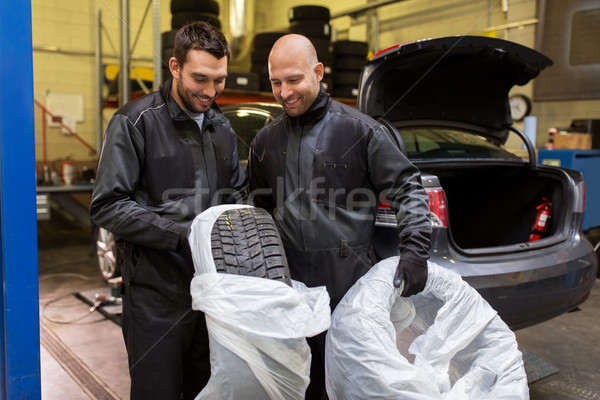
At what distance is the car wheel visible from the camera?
3.91 metres

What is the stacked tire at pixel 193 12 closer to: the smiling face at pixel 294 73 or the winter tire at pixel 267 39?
the winter tire at pixel 267 39

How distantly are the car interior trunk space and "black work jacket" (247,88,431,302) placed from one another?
1.15 m

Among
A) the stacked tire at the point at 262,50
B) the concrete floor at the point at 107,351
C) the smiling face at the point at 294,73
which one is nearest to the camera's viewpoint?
the smiling face at the point at 294,73

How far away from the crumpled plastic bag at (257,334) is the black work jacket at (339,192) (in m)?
0.46

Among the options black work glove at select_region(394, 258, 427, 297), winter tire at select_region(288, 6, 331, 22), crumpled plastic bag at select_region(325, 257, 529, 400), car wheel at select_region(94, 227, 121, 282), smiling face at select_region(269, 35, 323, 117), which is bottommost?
car wheel at select_region(94, 227, 121, 282)

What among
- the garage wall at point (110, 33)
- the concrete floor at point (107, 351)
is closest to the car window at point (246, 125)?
the concrete floor at point (107, 351)

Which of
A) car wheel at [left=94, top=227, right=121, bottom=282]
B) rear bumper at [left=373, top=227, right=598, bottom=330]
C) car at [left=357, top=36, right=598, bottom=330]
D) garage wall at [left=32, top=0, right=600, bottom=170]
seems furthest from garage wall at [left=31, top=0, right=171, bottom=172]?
rear bumper at [left=373, top=227, right=598, bottom=330]

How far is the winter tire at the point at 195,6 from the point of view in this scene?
611 cm

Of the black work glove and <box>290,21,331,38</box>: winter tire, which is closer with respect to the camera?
the black work glove

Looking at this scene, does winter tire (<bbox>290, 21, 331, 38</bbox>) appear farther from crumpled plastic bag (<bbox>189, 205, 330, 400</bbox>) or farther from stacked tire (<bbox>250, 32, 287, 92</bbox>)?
crumpled plastic bag (<bbox>189, 205, 330, 400</bbox>)

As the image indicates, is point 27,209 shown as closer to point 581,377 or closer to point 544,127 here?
point 581,377

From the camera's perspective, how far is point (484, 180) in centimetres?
322

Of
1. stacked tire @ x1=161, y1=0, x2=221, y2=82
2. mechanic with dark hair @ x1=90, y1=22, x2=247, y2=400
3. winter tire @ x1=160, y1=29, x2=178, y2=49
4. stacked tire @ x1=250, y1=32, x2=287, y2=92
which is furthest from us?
stacked tire @ x1=250, y1=32, x2=287, y2=92

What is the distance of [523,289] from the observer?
85.7 inches
